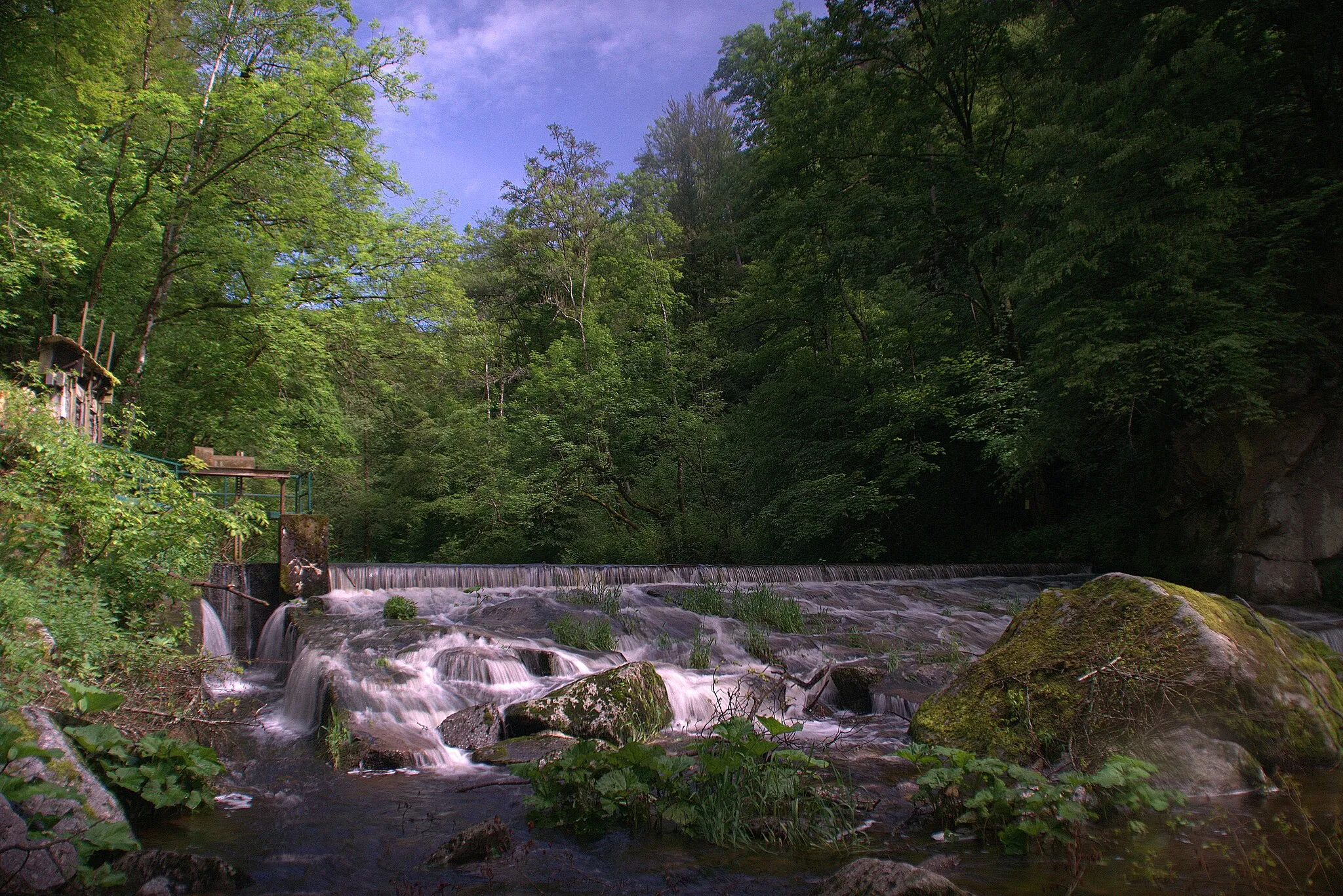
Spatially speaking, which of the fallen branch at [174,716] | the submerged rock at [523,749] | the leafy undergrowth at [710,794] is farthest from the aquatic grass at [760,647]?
the fallen branch at [174,716]

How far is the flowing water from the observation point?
3.60m

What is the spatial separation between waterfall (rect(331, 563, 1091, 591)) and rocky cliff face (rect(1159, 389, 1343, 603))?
438 centimetres

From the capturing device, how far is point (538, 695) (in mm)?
7441

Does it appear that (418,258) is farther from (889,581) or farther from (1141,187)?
(1141,187)

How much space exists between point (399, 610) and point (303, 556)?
95.3 inches

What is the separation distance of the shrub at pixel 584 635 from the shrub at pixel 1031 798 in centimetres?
580

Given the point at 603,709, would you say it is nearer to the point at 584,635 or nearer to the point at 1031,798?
the point at 584,635

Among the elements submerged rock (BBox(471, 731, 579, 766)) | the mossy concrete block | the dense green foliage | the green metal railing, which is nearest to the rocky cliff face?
submerged rock (BBox(471, 731, 579, 766))

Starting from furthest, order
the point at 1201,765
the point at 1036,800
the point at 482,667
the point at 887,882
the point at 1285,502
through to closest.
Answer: the point at 1285,502 < the point at 482,667 < the point at 1201,765 < the point at 1036,800 < the point at 887,882

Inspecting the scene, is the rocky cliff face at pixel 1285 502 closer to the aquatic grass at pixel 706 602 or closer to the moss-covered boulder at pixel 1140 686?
the moss-covered boulder at pixel 1140 686

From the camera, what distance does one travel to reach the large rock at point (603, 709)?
624 cm

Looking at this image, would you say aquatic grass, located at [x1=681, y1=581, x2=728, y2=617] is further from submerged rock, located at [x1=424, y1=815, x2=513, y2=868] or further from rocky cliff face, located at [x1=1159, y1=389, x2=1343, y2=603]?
rocky cliff face, located at [x1=1159, y1=389, x2=1343, y2=603]

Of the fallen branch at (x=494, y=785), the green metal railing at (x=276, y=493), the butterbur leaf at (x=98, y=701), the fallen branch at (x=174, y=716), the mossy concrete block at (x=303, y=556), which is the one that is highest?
the green metal railing at (x=276, y=493)

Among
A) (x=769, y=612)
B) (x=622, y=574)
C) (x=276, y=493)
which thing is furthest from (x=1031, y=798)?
(x=276, y=493)
